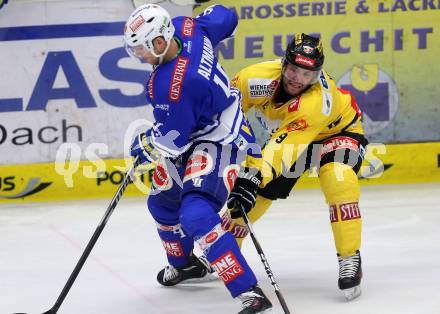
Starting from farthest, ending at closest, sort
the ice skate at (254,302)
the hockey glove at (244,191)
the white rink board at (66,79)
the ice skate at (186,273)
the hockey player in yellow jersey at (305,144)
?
the white rink board at (66,79), the ice skate at (186,273), the hockey player in yellow jersey at (305,144), the hockey glove at (244,191), the ice skate at (254,302)

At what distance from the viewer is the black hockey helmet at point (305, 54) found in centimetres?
423

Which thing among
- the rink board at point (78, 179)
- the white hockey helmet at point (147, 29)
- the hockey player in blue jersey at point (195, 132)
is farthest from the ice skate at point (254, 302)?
the rink board at point (78, 179)

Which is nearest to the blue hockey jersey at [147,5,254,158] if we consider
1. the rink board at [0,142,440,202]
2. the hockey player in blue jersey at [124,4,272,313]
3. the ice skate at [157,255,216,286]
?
the hockey player in blue jersey at [124,4,272,313]

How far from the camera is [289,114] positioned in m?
4.28

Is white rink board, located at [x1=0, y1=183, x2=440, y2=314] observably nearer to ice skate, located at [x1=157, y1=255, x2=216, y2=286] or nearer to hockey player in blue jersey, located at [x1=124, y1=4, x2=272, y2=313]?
ice skate, located at [x1=157, y1=255, x2=216, y2=286]

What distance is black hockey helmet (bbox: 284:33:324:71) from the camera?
4.23m

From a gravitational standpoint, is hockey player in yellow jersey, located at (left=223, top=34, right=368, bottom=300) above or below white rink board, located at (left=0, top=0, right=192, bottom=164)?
above

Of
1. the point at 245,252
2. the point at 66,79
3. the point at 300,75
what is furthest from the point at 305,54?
the point at 66,79

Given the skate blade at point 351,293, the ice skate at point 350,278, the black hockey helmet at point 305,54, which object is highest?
the black hockey helmet at point 305,54

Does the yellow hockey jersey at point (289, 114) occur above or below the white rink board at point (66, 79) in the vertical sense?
above

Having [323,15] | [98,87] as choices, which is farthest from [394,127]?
[98,87]

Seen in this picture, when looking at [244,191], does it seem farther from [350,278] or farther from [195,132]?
[350,278]

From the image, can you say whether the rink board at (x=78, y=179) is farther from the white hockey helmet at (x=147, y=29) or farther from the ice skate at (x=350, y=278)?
the white hockey helmet at (x=147, y=29)

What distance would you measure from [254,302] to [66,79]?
3.25 metres
